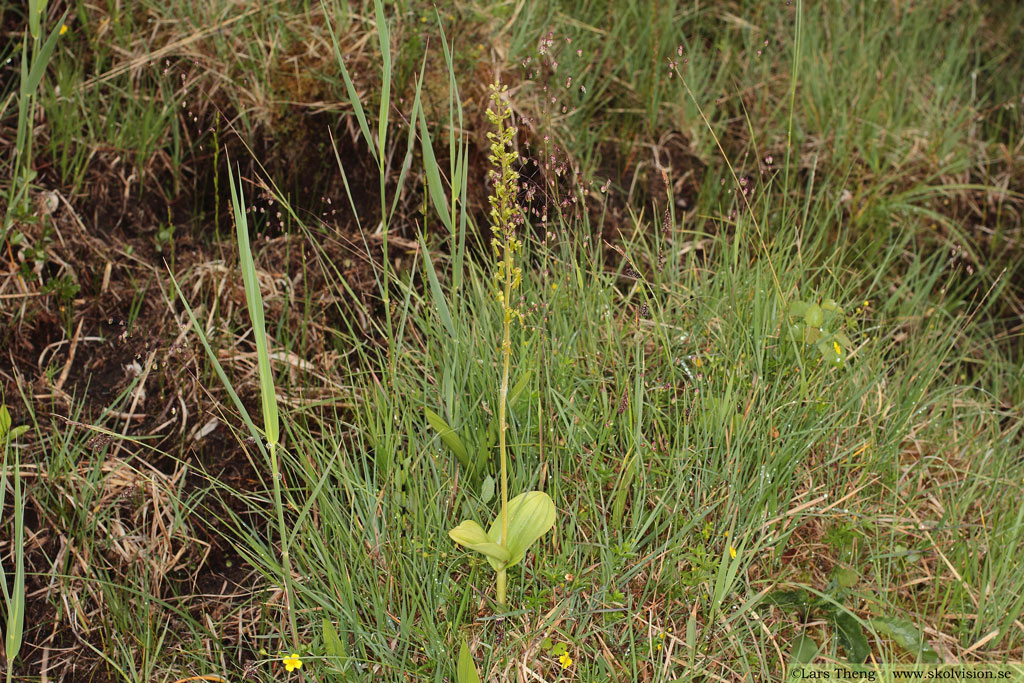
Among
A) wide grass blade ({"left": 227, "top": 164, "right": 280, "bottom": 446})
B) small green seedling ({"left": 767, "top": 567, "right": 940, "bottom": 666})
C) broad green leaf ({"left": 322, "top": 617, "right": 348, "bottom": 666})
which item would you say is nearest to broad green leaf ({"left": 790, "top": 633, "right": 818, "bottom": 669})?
small green seedling ({"left": 767, "top": 567, "right": 940, "bottom": 666})

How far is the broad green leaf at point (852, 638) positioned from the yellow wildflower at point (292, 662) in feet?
3.31

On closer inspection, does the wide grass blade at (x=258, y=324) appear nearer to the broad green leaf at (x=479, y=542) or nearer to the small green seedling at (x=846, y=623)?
the broad green leaf at (x=479, y=542)

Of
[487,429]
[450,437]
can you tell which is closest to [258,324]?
[450,437]

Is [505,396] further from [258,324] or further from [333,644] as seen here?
[333,644]

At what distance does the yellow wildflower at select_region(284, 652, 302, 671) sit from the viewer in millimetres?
1492

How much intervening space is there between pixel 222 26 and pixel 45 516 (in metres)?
1.44

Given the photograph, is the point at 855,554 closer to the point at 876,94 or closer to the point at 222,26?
the point at 876,94

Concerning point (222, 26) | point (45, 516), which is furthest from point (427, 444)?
point (222, 26)

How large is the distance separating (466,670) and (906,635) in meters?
0.85

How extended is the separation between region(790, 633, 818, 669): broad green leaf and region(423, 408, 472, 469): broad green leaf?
0.70 metres

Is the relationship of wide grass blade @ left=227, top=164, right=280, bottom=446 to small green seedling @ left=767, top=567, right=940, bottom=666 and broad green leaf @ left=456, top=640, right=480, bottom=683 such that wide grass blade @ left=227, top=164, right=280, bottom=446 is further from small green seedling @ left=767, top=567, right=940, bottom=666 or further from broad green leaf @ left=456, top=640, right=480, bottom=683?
small green seedling @ left=767, top=567, right=940, bottom=666

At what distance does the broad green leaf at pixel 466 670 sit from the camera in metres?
1.37

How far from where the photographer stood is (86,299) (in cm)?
219

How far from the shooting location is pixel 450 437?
1.63 meters
